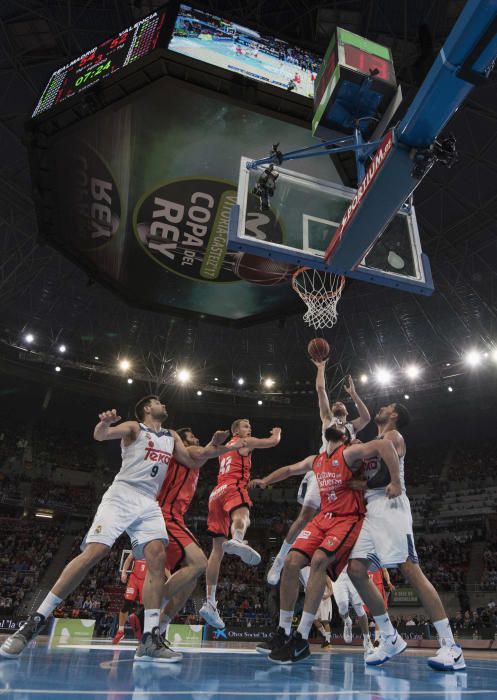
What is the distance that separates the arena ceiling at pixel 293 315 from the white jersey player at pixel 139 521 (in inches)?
261

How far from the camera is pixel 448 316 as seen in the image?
22.2 meters

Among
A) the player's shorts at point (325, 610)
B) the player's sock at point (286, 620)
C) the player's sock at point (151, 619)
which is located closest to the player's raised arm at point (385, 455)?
the player's sock at point (286, 620)

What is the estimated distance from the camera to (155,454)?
515 centimetres

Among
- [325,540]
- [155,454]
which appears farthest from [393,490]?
[155,454]

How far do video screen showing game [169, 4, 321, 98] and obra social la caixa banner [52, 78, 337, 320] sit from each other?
716 mm

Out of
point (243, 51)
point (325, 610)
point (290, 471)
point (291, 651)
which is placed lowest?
point (325, 610)

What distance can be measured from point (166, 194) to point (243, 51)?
3.65 metres

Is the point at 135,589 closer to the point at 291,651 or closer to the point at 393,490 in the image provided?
the point at 291,651

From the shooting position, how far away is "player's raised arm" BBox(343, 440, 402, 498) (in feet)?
16.5

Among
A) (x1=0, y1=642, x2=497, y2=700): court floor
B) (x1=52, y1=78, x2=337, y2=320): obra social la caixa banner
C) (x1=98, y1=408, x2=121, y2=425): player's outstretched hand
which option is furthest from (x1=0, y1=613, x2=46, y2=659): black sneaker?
(x1=52, y1=78, x2=337, y2=320): obra social la caixa banner

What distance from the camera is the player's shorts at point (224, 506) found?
7250 millimetres

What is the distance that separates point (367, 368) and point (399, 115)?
1373 centimetres

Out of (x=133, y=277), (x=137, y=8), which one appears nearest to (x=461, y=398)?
(x=133, y=277)

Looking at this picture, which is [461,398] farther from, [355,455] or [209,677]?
[209,677]
